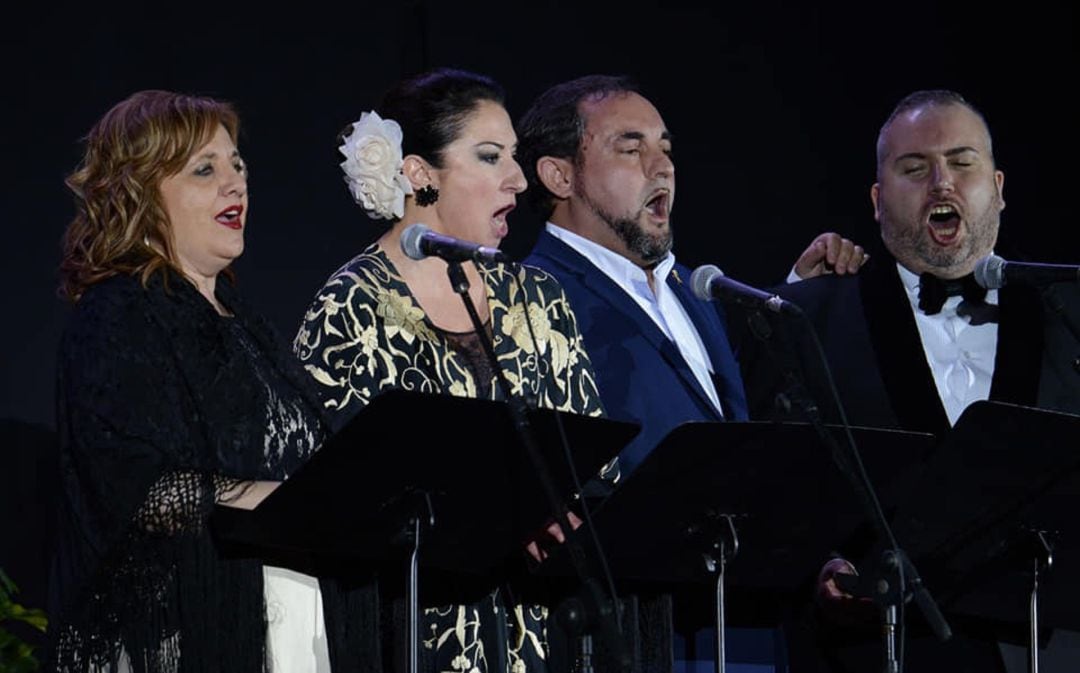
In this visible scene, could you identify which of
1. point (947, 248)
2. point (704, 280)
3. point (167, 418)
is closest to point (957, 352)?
point (947, 248)

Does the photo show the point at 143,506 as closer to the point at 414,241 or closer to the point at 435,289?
the point at 414,241

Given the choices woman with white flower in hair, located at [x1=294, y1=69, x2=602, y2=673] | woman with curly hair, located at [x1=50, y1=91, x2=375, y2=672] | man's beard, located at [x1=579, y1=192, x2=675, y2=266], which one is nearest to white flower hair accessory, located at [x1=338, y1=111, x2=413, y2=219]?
woman with white flower in hair, located at [x1=294, y1=69, x2=602, y2=673]

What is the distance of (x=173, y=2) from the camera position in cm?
431

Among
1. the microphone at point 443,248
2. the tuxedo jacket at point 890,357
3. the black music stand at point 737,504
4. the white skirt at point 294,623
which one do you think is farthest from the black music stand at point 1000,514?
the white skirt at point 294,623

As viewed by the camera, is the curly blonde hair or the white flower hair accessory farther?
the white flower hair accessory

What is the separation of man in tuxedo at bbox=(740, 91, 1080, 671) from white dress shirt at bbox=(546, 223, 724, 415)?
204mm

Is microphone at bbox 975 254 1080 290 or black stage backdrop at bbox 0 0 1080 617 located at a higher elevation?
black stage backdrop at bbox 0 0 1080 617

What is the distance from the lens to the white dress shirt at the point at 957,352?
12.6ft

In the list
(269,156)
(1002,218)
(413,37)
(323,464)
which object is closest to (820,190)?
(1002,218)

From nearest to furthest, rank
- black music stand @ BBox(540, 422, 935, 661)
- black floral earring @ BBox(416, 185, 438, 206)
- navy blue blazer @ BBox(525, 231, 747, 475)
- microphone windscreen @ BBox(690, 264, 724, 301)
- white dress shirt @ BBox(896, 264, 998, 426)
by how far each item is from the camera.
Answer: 1. black music stand @ BBox(540, 422, 935, 661)
2. microphone windscreen @ BBox(690, 264, 724, 301)
3. black floral earring @ BBox(416, 185, 438, 206)
4. navy blue blazer @ BBox(525, 231, 747, 475)
5. white dress shirt @ BBox(896, 264, 998, 426)

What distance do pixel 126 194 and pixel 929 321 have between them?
1917 millimetres

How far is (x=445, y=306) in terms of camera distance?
3.33 meters

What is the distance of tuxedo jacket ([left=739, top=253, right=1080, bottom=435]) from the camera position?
12.3 ft

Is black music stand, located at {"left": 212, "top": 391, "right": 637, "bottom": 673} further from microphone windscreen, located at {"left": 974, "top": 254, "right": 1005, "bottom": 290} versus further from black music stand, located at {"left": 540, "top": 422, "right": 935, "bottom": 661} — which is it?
microphone windscreen, located at {"left": 974, "top": 254, "right": 1005, "bottom": 290}
